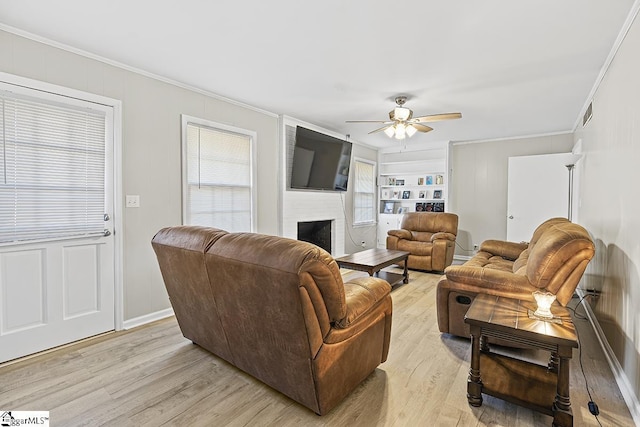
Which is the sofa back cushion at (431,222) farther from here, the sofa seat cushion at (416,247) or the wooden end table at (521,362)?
the wooden end table at (521,362)

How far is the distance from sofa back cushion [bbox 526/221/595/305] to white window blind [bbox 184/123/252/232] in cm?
319

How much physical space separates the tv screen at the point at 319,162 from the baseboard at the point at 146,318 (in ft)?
7.88

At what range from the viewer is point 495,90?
3.53 meters

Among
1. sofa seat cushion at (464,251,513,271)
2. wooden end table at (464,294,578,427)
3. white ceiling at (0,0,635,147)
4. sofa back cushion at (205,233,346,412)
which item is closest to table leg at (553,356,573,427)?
wooden end table at (464,294,578,427)

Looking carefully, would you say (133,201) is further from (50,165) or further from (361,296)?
(361,296)

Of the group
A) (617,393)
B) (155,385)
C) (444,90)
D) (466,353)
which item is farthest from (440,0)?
(155,385)

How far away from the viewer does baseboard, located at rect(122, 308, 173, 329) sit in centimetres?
303

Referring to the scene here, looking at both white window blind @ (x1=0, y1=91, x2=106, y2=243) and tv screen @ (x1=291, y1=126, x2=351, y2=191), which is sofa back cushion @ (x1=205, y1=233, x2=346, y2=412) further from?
tv screen @ (x1=291, y1=126, x2=351, y2=191)

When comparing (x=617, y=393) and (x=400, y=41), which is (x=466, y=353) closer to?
(x=617, y=393)

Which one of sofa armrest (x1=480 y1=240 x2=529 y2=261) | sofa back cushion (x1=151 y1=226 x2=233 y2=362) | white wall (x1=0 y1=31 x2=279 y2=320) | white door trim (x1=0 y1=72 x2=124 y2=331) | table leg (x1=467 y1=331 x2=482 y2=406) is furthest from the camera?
sofa armrest (x1=480 y1=240 x2=529 y2=261)

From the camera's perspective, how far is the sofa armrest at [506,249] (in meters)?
4.13

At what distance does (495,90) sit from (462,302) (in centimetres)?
239

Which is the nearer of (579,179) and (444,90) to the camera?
(444,90)

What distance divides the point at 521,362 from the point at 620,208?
1305 millimetres
